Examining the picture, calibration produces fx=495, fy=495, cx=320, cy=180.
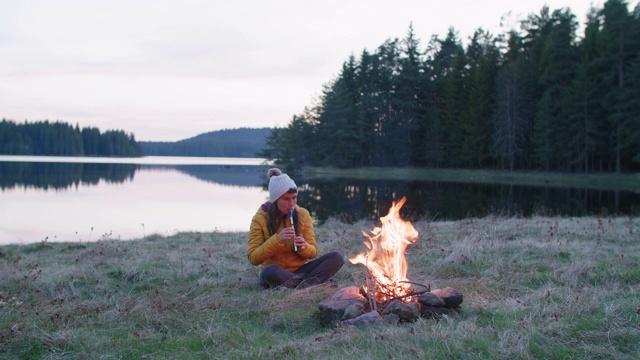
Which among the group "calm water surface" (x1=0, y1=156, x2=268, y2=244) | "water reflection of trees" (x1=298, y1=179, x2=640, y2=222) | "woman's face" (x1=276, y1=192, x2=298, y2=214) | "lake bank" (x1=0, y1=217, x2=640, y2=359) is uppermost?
"woman's face" (x1=276, y1=192, x2=298, y2=214)

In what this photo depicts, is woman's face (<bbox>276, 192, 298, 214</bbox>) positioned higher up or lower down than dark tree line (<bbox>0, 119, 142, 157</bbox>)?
lower down

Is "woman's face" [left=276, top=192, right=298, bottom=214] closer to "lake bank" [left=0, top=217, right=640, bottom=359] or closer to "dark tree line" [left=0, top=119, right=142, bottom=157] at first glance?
"lake bank" [left=0, top=217, right=640, bottom=359]

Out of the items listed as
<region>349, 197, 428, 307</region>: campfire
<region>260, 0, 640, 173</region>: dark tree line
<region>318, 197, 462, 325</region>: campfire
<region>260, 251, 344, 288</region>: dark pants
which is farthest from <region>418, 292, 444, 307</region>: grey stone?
<region>260, 0, 640, 173</region>: dark tree line

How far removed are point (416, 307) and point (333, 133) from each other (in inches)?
1907

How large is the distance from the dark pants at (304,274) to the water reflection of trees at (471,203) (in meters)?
11.5

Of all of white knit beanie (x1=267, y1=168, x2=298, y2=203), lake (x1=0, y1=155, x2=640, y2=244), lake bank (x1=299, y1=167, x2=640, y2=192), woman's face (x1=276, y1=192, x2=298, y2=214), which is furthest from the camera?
lake bank (x1=299, y1=167, x2=640, y2=192)

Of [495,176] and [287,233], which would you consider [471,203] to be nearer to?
[287,233]

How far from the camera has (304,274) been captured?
6.38 meters

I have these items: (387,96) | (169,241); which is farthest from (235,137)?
(169,241)

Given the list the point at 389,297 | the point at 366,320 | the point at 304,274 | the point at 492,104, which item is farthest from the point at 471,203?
the point at 492,104

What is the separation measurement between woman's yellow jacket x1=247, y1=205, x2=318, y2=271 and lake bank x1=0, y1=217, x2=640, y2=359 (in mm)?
439

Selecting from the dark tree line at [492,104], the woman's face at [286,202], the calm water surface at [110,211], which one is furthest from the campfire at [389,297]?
the dark tree line at [492,104]

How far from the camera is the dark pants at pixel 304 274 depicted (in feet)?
20.0

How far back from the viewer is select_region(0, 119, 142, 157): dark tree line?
4675 inches
